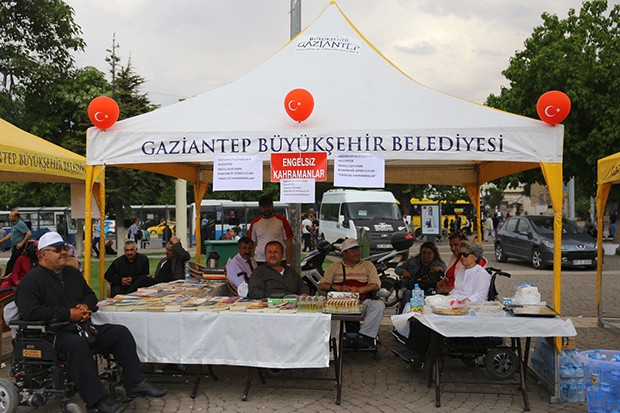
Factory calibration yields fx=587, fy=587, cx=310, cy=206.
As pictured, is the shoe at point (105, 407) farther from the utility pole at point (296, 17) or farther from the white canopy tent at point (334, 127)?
the utility pole at point (296, 17)

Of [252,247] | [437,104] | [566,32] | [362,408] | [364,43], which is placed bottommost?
[362,408]

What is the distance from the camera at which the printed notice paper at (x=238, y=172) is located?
19.1 ft

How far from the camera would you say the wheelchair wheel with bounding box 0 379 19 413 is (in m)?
4.64

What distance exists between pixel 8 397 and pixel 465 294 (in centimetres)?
443

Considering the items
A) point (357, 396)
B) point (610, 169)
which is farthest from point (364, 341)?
point (610, 169)

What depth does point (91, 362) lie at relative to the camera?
15.4 feet

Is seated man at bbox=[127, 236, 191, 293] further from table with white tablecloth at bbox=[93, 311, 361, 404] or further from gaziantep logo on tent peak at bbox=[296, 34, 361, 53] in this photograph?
gaziantep logo on tent peak at bbox=[296, 34, 361, 53]

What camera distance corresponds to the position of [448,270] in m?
7.39

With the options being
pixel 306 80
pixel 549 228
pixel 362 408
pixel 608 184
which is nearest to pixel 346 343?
pixel 362 408

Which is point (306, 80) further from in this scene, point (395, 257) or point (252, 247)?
point (395, 257)

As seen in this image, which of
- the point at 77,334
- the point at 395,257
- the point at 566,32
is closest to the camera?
the point at 77,334

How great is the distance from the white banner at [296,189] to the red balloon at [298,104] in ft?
2.08

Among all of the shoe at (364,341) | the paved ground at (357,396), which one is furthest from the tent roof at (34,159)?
the shoe at (364,341)

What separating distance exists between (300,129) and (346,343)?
2575mm
